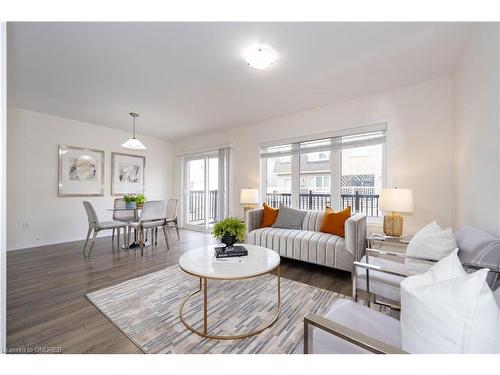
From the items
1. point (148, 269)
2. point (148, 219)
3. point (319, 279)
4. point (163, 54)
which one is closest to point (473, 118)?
point (319, 279)

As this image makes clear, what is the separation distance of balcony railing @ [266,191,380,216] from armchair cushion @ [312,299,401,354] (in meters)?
2.32

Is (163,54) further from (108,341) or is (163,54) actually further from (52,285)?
(52,285)

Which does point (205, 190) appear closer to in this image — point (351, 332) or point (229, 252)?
point (229, 252)

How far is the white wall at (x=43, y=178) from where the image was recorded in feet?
11.5

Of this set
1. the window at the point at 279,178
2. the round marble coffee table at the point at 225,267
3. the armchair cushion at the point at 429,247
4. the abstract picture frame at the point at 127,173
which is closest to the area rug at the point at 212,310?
the round marble coffee table at the point at 225,267

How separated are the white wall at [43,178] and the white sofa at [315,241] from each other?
3.55m

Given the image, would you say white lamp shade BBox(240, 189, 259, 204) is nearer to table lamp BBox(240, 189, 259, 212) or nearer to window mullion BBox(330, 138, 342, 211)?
table lamp BBox(240, 189, 259, 212)

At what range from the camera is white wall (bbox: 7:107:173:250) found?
3.52 m

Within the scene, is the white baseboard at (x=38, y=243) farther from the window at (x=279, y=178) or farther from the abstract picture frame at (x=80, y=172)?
the window at (x=279, y=178)

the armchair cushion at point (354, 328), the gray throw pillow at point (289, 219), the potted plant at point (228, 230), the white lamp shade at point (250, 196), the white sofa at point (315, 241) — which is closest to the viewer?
the armchair cushion at point (354, 328)

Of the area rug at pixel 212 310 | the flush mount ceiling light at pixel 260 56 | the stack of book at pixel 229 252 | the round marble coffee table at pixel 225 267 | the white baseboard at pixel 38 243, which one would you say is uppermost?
the flush mount ceiling light at pixel 260 56

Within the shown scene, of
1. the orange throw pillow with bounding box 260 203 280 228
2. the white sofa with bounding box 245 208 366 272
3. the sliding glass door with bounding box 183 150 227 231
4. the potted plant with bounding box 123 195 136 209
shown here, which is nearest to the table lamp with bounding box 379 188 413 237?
the white sofa with bounding box 245 208 366 272

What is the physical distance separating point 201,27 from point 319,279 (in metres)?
2.77

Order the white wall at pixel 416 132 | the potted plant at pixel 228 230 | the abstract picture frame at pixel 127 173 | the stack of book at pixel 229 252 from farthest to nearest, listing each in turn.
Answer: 1. the abstract picture frame at pixel 127 173
2. the white wall at pixel 416 132
3. the potted plant at pixel 228 230
4. the stack of book at pixel 229 252
